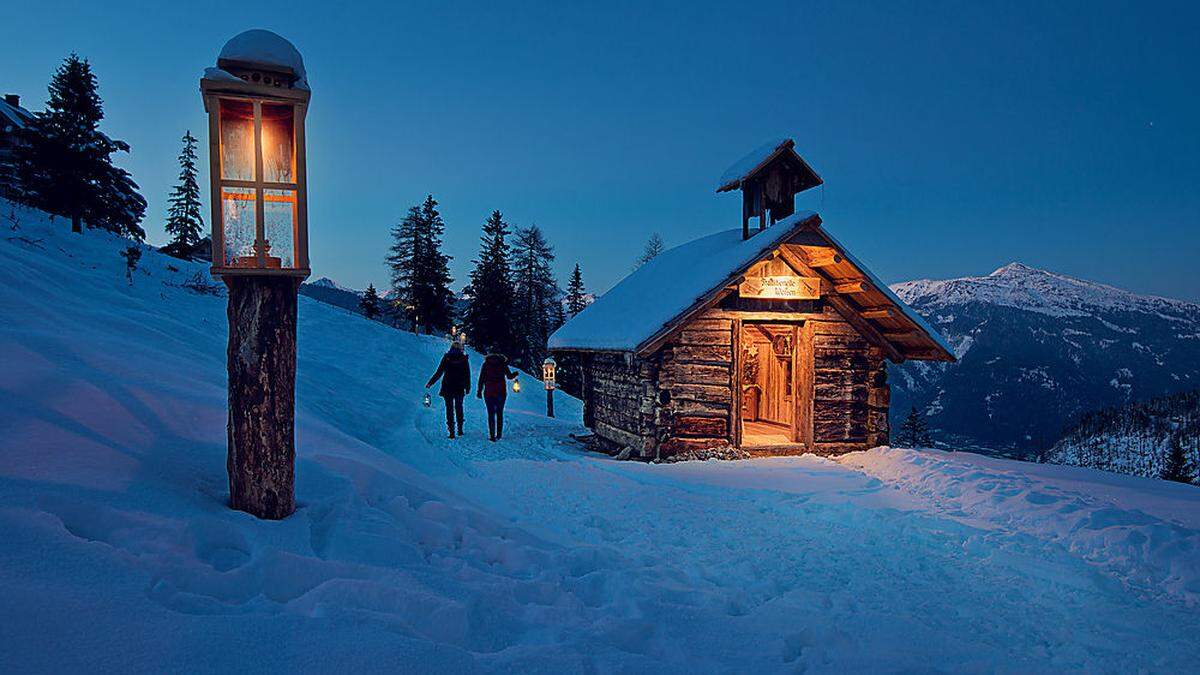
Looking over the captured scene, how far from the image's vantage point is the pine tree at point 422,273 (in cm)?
4262

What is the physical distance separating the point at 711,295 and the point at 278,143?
8288mm

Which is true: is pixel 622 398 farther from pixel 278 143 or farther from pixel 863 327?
pixel 278 143

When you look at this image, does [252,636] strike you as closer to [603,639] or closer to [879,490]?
[603,639]

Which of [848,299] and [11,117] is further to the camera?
[11,117]

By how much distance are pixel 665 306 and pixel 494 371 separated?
171 inches

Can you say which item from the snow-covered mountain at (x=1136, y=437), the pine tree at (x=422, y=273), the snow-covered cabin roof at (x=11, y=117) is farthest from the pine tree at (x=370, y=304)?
the snow-covered mountain at (x=1136, y=437)

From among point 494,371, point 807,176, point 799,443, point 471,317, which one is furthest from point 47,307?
point 471,317

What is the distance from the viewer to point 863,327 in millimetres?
12781

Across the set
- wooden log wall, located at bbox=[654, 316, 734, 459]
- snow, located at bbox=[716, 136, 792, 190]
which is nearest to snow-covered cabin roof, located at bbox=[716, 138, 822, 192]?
snow, located at bbox=[716, 136, 792, 190]

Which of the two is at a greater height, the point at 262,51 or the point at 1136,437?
the point at 262,51

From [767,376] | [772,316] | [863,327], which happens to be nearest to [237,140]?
[772,316]

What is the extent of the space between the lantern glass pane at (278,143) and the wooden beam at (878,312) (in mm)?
11339

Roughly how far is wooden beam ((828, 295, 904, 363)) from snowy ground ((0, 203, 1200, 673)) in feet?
13.5

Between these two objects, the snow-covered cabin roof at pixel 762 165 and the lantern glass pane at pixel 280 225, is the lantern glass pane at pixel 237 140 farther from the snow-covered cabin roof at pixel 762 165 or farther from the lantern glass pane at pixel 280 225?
the snow-covered cabin roof at pixel 762 165
